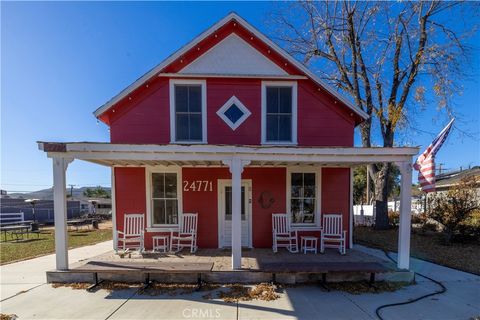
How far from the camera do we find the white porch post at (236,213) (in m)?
5.71

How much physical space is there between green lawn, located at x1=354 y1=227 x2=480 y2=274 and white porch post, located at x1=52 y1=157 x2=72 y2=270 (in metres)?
9.38

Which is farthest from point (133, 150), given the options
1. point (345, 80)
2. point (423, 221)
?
point (423, 221)

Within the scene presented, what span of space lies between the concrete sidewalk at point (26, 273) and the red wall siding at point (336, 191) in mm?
7746

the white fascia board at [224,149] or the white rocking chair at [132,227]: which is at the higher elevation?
the white fascia board at [224,149]

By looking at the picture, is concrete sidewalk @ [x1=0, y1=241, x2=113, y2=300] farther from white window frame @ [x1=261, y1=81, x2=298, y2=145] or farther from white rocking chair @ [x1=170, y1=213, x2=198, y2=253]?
white window frame @ [x1=261, y1=81, x2=298, y2=145]

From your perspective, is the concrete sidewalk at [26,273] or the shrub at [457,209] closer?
the concrete sidewalk at [26,273]

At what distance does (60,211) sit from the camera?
18.9 ft

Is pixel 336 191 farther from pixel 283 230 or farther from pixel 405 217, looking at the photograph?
pixel 405 217

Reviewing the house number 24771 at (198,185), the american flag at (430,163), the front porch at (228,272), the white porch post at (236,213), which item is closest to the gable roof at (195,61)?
the american flag at (430,163)

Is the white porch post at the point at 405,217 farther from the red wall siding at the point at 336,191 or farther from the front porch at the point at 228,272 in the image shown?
the red wall siding at the point at 336,191

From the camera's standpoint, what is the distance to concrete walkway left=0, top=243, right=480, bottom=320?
14.0 ft

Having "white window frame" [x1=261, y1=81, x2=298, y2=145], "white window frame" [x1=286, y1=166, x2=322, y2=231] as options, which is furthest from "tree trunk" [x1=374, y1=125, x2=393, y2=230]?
"white window frame" [x1=261, y1=81, x2=298, y2=145]

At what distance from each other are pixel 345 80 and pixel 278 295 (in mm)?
11703

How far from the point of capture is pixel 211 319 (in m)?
4.14
